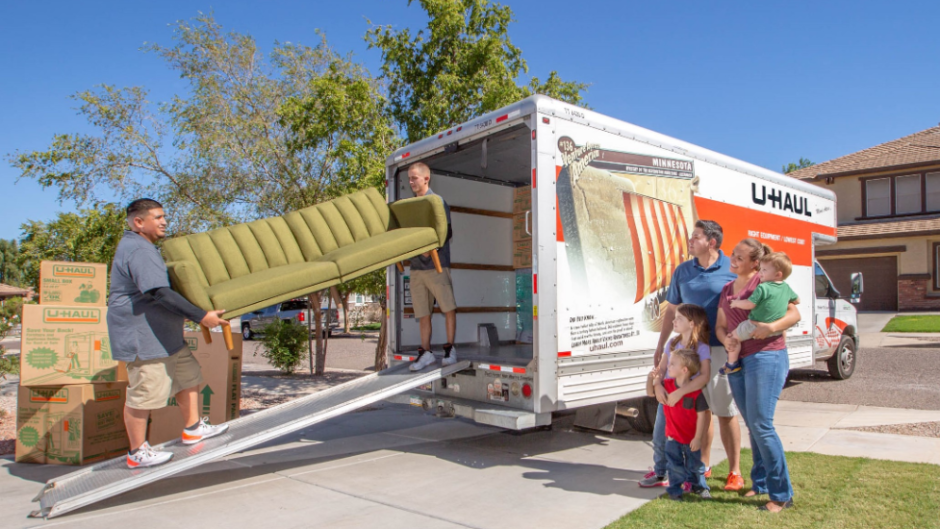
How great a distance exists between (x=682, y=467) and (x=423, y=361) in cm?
240

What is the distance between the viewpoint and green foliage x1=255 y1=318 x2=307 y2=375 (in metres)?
11.2

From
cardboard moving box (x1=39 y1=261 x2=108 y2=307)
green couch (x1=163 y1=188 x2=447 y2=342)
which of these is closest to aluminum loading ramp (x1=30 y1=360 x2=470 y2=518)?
green couch (x1=163 y1=188 x2=447 y2=342)

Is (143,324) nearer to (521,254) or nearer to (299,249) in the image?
(299,249)

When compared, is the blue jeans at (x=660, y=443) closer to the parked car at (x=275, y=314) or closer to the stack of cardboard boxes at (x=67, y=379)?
the stack of cardboard boxes at (x=67, y=379)

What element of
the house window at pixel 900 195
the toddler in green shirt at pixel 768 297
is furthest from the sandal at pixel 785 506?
the house window at pixel 900 195

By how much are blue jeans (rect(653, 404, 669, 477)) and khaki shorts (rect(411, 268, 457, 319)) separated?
6.83 feet

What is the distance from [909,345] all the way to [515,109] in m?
13.5

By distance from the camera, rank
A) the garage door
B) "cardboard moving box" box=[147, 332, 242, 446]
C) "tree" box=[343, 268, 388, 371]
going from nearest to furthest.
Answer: "cardboard moving box" box=[147, 332, 242, 446], "tree" box=[343, 268, 388, 371], the garage door

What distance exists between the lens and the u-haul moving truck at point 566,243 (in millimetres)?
4855

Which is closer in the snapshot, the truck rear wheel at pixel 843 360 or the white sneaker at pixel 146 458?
the white sneaker at pixel 146 458

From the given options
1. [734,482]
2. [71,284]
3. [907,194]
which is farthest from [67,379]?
[907,194]

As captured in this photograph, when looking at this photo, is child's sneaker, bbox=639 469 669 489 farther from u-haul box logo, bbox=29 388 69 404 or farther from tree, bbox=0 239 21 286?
tree, bbox=0 239 21 286

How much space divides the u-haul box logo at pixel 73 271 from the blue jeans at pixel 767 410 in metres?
5.10

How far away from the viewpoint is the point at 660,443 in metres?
→ 4.35
